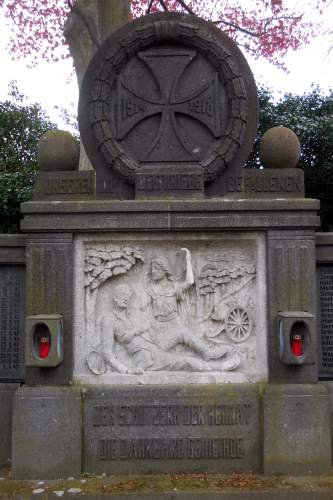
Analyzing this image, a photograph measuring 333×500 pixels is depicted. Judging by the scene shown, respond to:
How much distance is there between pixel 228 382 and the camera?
6.00 m

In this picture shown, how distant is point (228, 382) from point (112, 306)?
5.05 ft

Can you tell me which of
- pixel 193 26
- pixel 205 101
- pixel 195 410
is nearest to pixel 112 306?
pixel 195 410

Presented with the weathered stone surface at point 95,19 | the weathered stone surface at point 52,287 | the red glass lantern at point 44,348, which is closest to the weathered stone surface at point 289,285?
the weathered stone surface at point 52,287

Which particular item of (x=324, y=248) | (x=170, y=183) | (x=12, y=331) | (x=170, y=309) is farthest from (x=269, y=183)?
(x=12, y=331)

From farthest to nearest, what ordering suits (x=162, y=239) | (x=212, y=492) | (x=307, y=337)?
(x=162, y=239) → (x=307, y=337) → (x=212, y=492)

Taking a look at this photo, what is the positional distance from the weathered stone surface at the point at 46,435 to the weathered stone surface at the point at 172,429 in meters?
0.19

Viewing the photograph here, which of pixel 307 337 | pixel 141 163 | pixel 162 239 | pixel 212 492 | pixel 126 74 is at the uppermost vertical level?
pixel 126 74

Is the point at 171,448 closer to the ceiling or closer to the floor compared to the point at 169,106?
closer to the floor

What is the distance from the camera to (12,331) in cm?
639

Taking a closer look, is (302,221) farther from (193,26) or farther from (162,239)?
(193,26)

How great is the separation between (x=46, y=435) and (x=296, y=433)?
2638mm

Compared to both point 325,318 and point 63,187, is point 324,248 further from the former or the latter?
point 63,187

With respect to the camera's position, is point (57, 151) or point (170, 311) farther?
point (57, 151)

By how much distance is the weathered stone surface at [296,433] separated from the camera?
5703 millimetres
